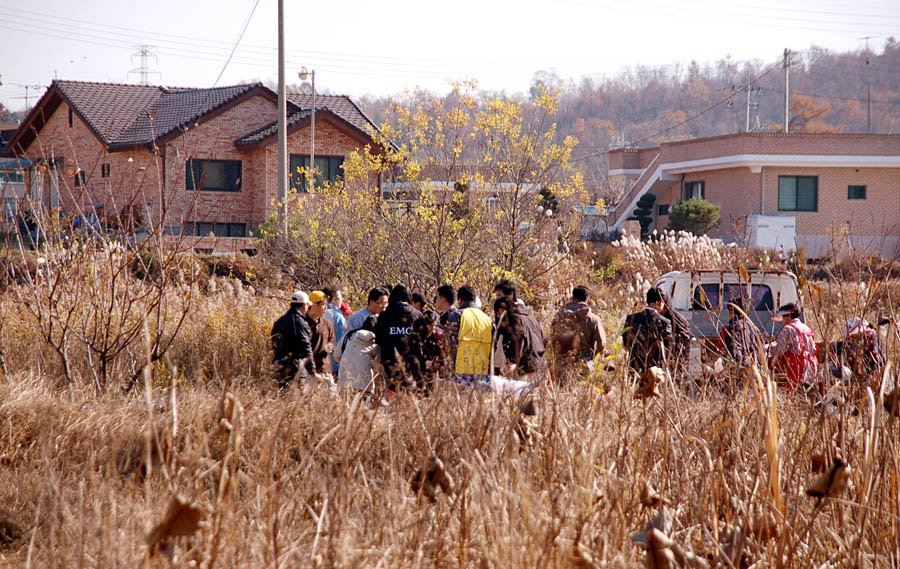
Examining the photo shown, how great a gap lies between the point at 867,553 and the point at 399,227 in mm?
9876

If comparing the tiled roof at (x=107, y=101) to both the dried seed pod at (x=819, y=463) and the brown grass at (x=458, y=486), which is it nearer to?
the brown grass at (x=458, y=486)

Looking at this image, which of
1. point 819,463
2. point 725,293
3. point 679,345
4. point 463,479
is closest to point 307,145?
point 725,293

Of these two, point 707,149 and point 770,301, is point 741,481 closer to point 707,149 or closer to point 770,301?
point 770,301

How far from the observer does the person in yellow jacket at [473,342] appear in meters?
7.95

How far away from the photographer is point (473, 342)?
7977 mm

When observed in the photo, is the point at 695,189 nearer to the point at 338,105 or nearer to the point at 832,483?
the point at 338,105

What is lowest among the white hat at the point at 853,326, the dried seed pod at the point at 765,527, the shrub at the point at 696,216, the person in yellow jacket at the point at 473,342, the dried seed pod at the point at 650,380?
the dried seed pod at the point at 765,527

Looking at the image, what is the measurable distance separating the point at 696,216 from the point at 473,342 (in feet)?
102

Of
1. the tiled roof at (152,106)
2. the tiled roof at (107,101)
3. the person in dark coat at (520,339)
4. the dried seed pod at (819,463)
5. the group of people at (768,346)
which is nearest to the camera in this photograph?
the dried seed pod at (819,463)

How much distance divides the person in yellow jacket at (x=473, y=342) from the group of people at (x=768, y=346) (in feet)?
4.17

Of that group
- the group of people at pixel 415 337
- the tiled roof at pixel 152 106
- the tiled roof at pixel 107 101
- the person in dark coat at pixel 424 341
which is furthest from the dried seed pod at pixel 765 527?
the tiled roof at pixel 107 101

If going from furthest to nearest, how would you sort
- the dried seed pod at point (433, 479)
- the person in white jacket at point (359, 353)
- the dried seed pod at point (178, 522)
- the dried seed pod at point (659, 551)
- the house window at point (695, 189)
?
the house window at point (695, 189), the person in white jacket at point (359, 353), the dried seed pod at point (433, 479), the dried seed pod at point (659, 551), the dried seed pod at point (178, 522)

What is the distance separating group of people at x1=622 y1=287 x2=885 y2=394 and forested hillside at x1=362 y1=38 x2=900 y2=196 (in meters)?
91.2

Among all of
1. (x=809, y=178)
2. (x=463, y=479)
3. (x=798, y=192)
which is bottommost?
(x=463, y=479)
